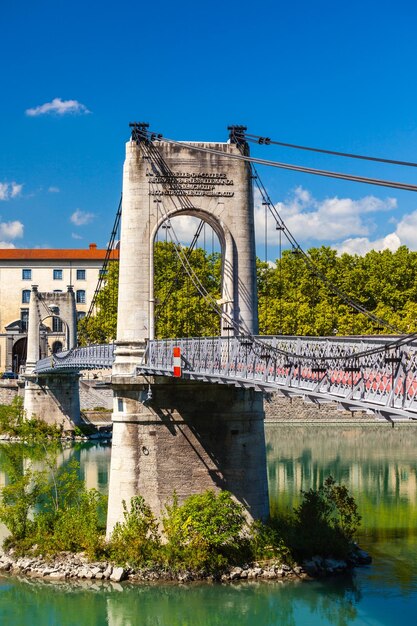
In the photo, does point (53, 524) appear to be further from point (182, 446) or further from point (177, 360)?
point (177, 360)

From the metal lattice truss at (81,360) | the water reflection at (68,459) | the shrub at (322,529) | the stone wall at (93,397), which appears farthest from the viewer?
the stone wall at (93,397)

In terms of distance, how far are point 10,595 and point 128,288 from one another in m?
7.12

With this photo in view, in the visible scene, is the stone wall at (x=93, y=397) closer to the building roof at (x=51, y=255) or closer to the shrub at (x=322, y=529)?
the building roof at (x=51, y=255)

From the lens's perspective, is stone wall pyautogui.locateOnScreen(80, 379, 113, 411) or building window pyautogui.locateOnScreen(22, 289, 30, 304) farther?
building window pyautogui.locateOnScreen(22, 289, 30, 304)

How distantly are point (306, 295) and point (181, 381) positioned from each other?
1332 inches

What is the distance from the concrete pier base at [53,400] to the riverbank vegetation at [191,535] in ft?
94.7

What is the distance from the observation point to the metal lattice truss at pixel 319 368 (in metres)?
12.0

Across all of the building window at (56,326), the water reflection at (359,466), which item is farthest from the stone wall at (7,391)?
the water reflection at (359,466)

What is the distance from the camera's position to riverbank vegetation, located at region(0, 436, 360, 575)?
2012 cm

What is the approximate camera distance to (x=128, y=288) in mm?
22562


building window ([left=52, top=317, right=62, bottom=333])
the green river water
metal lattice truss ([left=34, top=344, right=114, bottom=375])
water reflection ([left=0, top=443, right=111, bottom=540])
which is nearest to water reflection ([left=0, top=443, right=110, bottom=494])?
water reflection ([left=0, top=443, right=111, bottom=540])

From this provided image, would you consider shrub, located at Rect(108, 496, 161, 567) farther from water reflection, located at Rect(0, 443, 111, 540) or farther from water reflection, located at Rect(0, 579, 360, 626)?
water reflection, located at Rect(0, 443, 111, 540)

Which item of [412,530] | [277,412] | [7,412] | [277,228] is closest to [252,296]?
[277,228]

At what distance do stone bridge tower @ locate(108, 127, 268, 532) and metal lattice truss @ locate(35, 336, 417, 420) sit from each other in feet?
2.96
